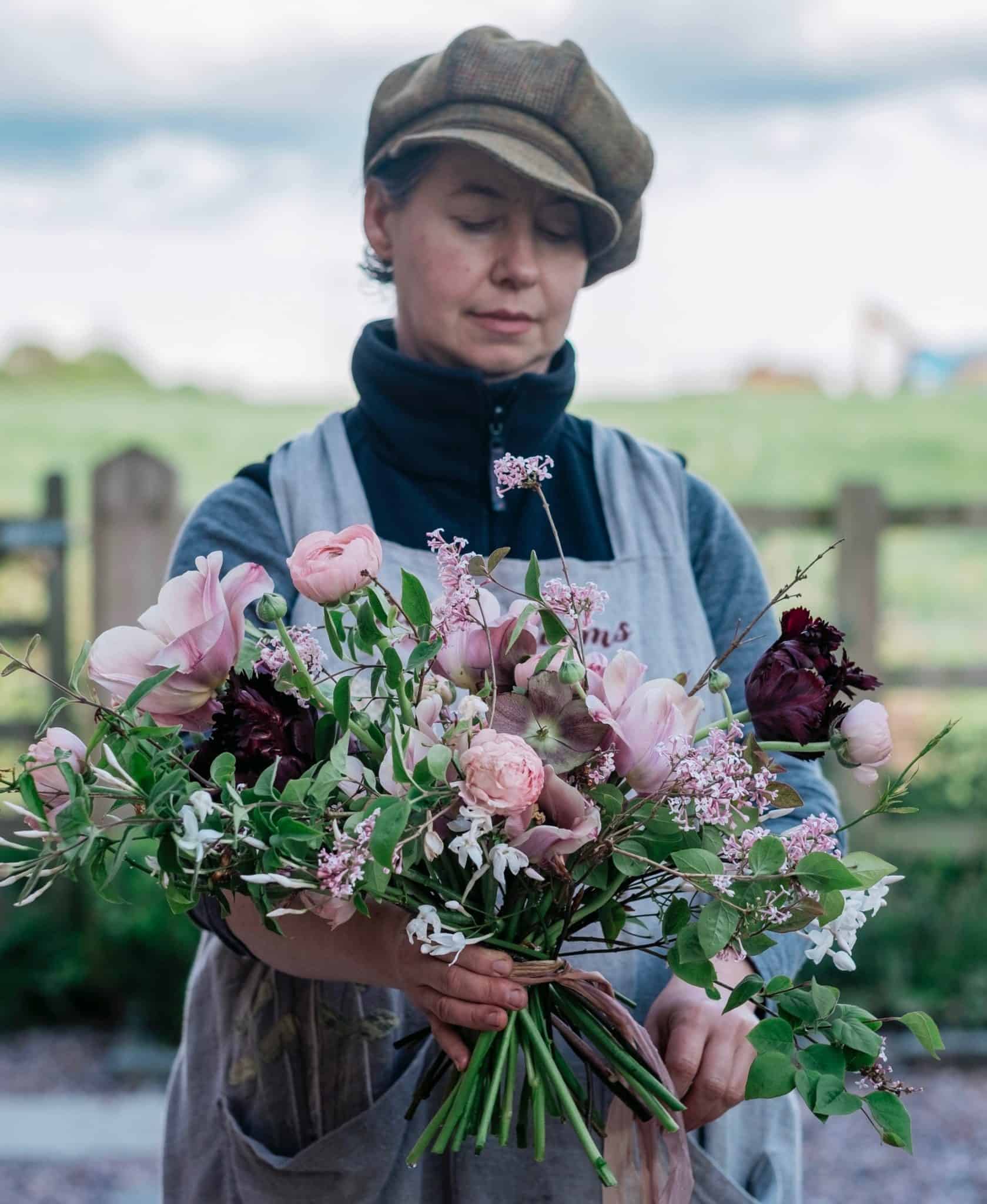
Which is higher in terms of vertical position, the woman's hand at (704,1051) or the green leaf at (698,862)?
the green leaf at (698,862)

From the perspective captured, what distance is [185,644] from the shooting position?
1074mm

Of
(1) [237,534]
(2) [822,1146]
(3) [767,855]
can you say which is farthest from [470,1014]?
(2) [822,1146]

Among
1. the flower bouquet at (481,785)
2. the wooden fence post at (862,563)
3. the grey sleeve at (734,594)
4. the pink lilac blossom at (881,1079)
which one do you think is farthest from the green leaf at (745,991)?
the wooden fence post at (862,563)

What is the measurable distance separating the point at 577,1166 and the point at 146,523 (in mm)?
3507

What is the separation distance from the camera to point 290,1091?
1.55m

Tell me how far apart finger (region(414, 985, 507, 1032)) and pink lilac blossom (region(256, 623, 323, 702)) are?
0.30m

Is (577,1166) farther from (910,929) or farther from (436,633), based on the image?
(910,929)

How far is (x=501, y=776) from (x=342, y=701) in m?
Result: 0.15

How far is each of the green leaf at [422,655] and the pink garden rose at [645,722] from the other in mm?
131

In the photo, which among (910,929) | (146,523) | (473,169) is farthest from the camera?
(146,523)

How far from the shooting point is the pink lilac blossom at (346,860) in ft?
3.18

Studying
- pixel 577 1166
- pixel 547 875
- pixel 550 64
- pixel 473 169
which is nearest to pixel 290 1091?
pixel 577 1166

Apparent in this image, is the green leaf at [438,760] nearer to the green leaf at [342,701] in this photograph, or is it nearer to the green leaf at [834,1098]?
the green leaf at [342,701]

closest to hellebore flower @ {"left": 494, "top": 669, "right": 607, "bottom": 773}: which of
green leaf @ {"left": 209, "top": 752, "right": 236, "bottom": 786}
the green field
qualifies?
green leaf @ {"left": 209, "top": 752, "right": 236, "bottom": 786}
